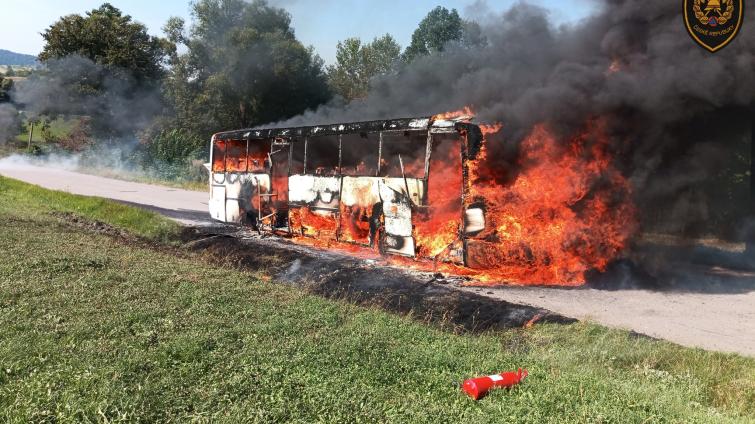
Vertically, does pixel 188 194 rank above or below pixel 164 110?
below

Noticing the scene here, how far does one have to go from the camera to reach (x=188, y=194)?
25.9m

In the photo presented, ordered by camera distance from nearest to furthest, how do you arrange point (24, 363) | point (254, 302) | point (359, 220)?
point (24, 363) → point (254, 302) → point (359, 220)

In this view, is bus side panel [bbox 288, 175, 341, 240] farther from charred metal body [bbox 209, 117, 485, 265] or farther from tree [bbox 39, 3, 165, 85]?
tree [bbox 39, 3, 165, 85]

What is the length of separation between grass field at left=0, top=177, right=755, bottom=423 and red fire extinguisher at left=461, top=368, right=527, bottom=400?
78 mm

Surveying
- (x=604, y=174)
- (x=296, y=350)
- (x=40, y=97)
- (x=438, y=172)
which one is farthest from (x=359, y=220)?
(x=40, y=97)

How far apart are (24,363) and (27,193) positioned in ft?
58.9

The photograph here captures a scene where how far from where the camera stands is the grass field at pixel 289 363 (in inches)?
157

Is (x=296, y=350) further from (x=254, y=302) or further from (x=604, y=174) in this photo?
(x=604, y=174)

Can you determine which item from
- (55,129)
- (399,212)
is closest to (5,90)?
(55,129)

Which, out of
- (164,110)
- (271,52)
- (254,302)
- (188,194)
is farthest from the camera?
(164,110)

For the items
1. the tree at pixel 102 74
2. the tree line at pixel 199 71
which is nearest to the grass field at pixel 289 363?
the tree line at pixel 199 71

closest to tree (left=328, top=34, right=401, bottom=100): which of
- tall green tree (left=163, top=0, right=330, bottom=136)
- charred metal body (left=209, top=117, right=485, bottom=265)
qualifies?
tall green tree (left=163, top=0, right=330, bottom=136)

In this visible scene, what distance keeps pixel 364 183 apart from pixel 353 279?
247 cm

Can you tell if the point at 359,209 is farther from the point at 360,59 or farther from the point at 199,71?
the point at 360,59
